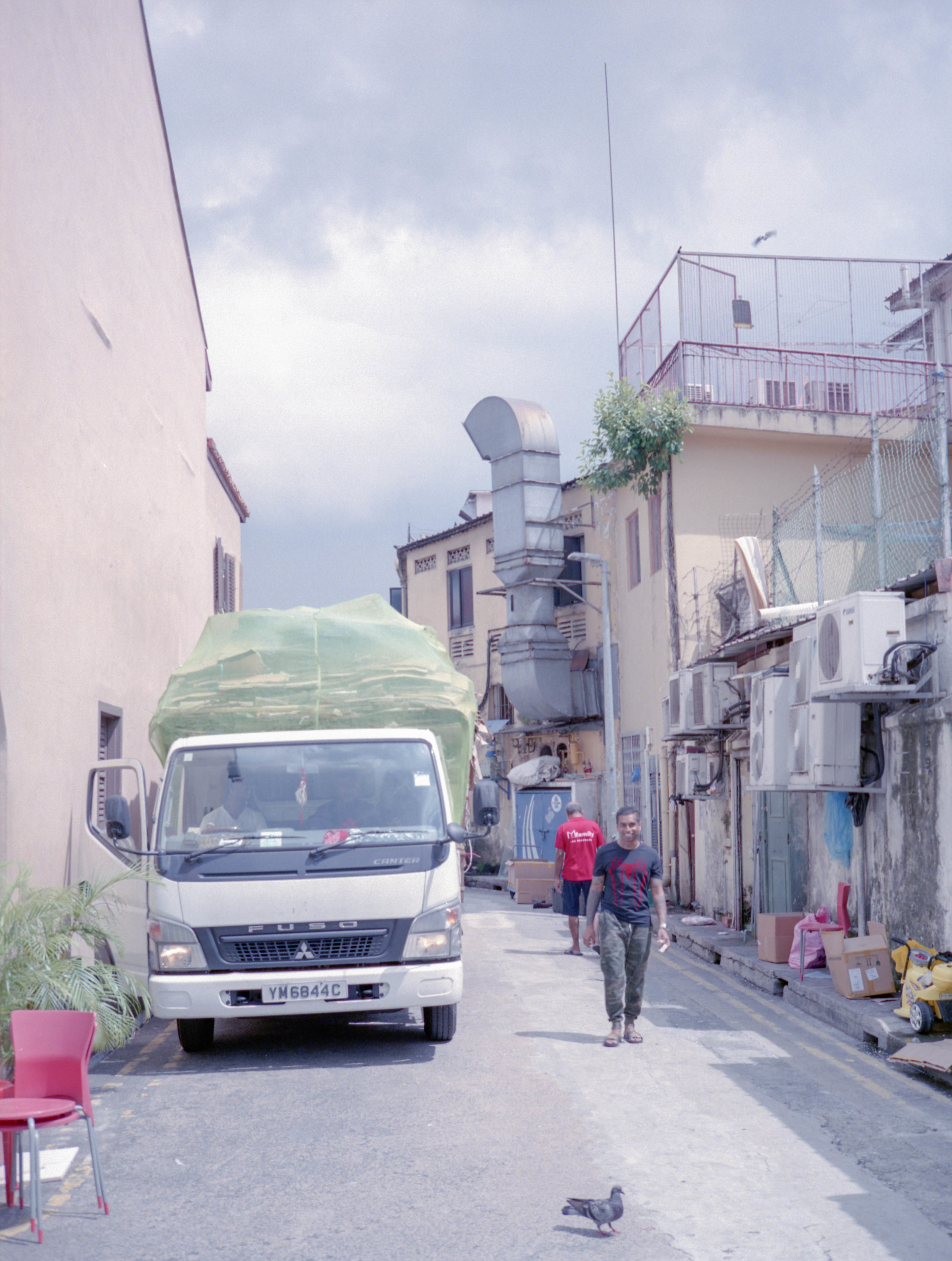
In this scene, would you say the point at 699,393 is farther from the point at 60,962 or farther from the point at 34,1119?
the point at 34,1119

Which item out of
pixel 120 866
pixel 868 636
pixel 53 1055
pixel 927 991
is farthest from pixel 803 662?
pixel 53 1055

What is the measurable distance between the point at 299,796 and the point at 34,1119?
418 centimetres

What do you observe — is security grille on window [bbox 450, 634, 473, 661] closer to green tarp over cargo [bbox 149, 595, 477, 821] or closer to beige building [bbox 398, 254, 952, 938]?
beige building [bbox 398, 254, 952, 938]

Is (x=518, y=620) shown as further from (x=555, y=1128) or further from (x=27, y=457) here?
(x=555, y=1128)

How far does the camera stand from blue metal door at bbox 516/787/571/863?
88.2 ft

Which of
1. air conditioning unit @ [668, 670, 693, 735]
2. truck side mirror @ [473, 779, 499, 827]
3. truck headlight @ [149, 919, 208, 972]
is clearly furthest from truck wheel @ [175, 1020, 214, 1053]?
air conditioning unit @ [668, 670, 693, 735]

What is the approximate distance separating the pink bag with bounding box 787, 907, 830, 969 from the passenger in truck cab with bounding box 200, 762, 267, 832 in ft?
19.0

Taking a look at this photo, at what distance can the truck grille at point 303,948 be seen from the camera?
8523 millimetres

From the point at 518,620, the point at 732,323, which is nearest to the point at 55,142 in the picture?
the point at 732,323

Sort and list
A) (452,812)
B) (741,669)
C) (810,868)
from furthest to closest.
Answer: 1. (741,669)
2. (810,868)
3. (452,812)

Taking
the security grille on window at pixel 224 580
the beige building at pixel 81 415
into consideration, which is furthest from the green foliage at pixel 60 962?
the security grille on window at pixel 224 580

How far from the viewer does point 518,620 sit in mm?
29031

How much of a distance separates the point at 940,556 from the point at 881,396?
12150mm

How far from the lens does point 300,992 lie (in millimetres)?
8492
